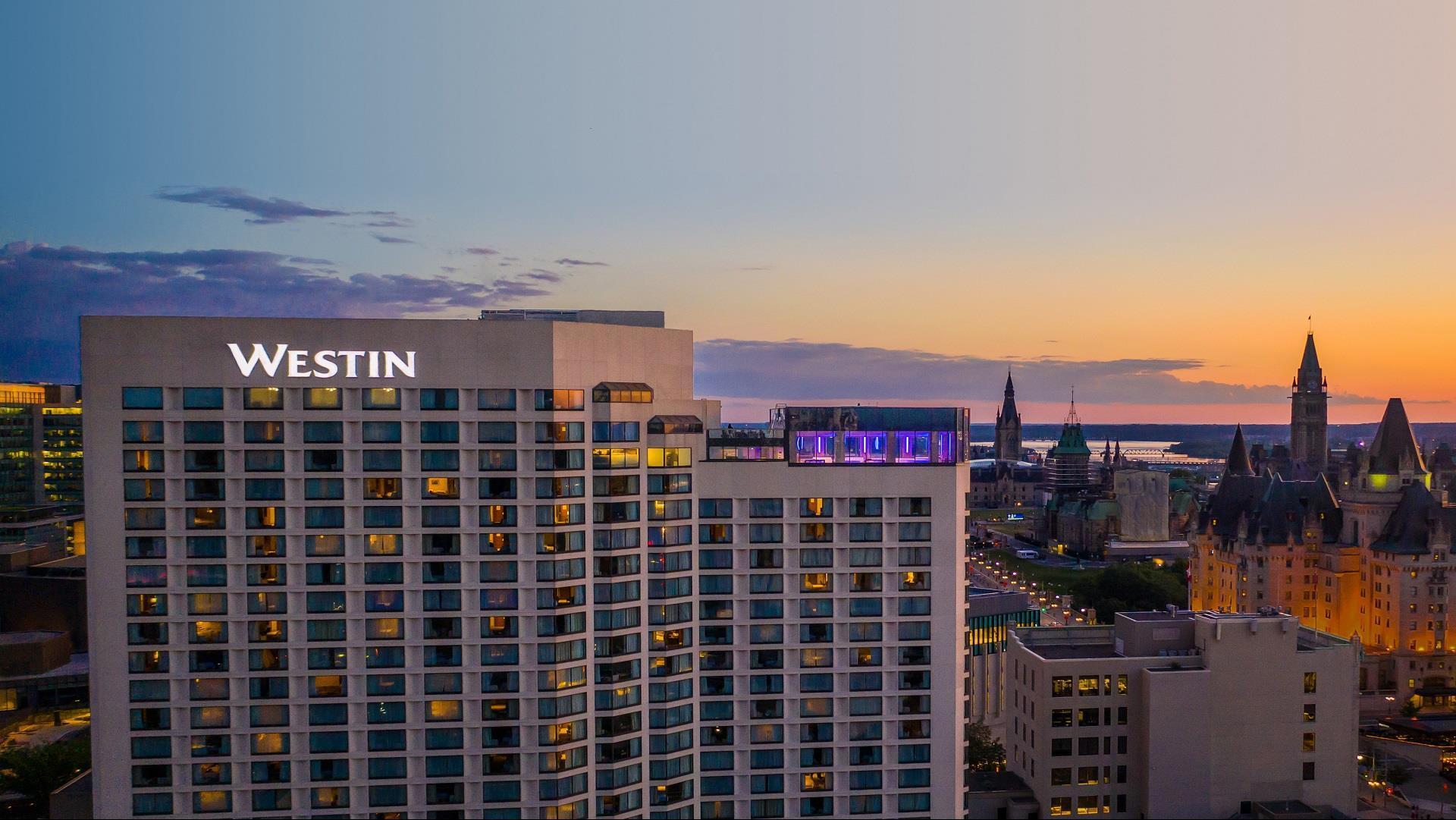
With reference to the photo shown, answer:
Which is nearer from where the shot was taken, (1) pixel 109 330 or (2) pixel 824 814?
(1) pixel 109 330

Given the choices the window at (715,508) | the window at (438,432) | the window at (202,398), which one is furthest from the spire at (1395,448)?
the window at (202,398)

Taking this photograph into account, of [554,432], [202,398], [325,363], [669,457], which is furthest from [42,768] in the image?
[669,457]

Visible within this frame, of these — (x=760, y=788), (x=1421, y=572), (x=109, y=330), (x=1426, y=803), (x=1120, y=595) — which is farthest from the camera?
(x=1120, y=595)

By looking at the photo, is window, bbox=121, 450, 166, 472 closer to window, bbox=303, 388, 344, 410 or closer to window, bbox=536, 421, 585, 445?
window, bbox=303, 388, 344, 410

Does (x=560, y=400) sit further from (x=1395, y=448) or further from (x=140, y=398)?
(x=1395, y=448)

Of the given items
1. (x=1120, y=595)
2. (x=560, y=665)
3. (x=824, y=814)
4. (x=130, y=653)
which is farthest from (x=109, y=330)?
(x=1120, y=595)

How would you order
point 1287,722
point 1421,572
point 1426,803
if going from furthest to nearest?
1. point 1421,572
2. point 1426,803
3. point 1287,722

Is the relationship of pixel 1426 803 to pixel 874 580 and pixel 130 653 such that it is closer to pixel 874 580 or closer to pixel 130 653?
pixel 874 580

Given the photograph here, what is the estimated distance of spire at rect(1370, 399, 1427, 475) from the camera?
17775cm

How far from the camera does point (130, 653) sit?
231ft

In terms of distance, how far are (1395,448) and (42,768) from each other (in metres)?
203

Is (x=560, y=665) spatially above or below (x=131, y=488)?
below

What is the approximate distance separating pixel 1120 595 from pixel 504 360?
158 m

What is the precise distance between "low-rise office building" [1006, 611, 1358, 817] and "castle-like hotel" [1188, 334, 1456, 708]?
81.0m
